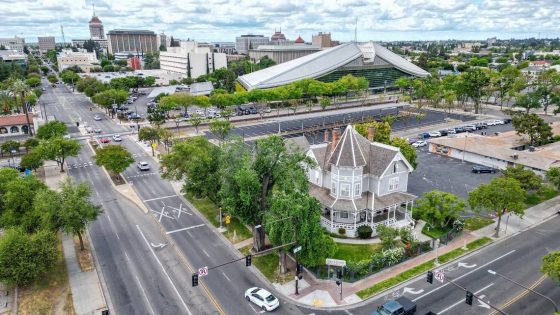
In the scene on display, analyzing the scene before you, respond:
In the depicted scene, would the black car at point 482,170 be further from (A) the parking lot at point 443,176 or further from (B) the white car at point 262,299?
(B) the white car at point 262,299

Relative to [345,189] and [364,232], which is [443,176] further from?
[364,232]

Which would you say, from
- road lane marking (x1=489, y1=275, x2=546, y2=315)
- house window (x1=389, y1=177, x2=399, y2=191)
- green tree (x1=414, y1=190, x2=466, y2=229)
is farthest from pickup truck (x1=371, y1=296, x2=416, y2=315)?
house window (x1=389, y1=177, x2=399, y2=191)

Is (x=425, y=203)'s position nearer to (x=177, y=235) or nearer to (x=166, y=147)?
(x=177, y=235)

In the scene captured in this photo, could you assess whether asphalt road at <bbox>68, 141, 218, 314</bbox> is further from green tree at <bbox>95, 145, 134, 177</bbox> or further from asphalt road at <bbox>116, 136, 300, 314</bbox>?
green tree at <bbox>95, 145, 134, 177</bbox>

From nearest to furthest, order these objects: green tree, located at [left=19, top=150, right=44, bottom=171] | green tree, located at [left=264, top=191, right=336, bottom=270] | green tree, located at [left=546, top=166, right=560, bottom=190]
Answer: green tree, located at [left=264, top=191, right=336, bottom=270], green tree, located at [left=546, top=166, right=560, bottom=190], green tree, located at [left=19, top=150, right=44, bottom=171]

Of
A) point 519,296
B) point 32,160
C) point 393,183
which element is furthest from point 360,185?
point 32,160

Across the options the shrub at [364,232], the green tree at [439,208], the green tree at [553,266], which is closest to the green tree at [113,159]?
the shrub at [364,232]
